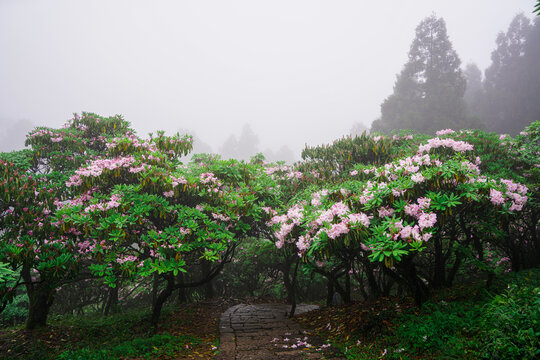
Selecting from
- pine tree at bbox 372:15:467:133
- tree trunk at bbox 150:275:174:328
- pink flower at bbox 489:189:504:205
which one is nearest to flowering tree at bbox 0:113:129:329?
tree trunk at bbox 150:275:174:328

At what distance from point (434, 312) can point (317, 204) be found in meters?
2.83

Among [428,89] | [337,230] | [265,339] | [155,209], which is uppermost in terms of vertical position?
[428,89]

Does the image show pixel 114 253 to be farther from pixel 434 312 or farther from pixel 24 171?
pixel 434 312

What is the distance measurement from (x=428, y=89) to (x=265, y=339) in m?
29.0

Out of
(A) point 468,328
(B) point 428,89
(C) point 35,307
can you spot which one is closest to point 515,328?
(A) point 468,328

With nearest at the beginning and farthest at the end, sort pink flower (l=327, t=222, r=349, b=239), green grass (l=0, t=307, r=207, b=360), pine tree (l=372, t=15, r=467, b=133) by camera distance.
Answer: pink flower (l=327, t=222, r=349, b=239) < green grass (l=0, t=307, r=207, b=360) < pine tree (l=372, t=15, r=467, b=133)

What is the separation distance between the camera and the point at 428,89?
27078 millimetres

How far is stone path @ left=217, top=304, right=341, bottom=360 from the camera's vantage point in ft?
16.2

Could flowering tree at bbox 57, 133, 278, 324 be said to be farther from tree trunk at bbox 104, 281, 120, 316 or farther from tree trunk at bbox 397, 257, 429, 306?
tree trunk at bbox 104, 281, 120, 316

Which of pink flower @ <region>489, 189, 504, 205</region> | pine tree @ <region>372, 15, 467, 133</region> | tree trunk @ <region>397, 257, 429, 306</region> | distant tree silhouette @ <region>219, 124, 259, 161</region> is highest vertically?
distant tree silhouette @ <region>219, 124, 259, 161</region>

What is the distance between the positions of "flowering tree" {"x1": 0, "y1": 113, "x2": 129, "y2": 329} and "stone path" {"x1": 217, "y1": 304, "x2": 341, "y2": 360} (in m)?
3.54

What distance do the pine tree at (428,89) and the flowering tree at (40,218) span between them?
25.3m

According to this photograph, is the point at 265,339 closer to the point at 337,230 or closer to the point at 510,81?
the point at 337,230

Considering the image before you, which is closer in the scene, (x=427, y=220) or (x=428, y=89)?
(x=427, y=220)
